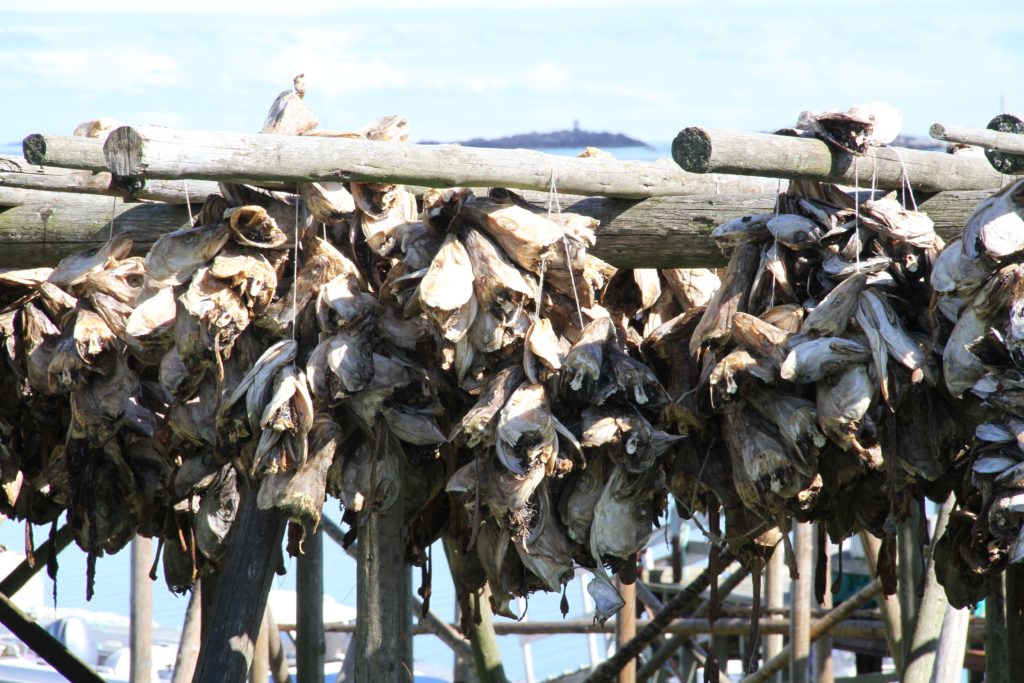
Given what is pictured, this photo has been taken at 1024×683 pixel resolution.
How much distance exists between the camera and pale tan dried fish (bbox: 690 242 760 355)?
2.22m

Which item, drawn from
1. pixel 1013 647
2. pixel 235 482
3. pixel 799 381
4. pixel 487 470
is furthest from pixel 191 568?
pixel 1013 647

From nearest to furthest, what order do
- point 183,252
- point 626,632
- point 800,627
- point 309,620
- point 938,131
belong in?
1. point 938,131
2. point 183,252
3. point 309,620
4. point 800,627
5. point 626,632

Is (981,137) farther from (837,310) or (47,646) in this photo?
(47,646)

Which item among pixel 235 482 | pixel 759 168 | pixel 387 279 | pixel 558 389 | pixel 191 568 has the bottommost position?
pixel 191 568

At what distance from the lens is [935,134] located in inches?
68.1

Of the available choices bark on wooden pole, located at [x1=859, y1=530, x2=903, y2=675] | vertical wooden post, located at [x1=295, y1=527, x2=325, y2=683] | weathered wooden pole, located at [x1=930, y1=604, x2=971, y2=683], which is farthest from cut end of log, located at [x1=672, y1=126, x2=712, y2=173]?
bark on wooden pole, located at [x1=859, y1=530, x2=903, y2=675]

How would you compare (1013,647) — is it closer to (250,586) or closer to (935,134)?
(935,134)

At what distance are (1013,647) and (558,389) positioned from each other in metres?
1.03

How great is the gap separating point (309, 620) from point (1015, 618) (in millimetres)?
2417

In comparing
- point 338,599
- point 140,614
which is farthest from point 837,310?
point 338,599

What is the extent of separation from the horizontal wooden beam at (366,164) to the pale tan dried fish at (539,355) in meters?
0.27

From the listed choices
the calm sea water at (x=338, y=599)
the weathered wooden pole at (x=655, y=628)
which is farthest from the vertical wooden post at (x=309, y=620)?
the calm sea water at (x=338, y=599)

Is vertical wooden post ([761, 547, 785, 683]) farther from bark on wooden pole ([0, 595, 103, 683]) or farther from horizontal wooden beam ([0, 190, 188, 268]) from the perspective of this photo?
horizontal wooden beam ([0, 190, 188, 268])

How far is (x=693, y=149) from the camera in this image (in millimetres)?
1896
